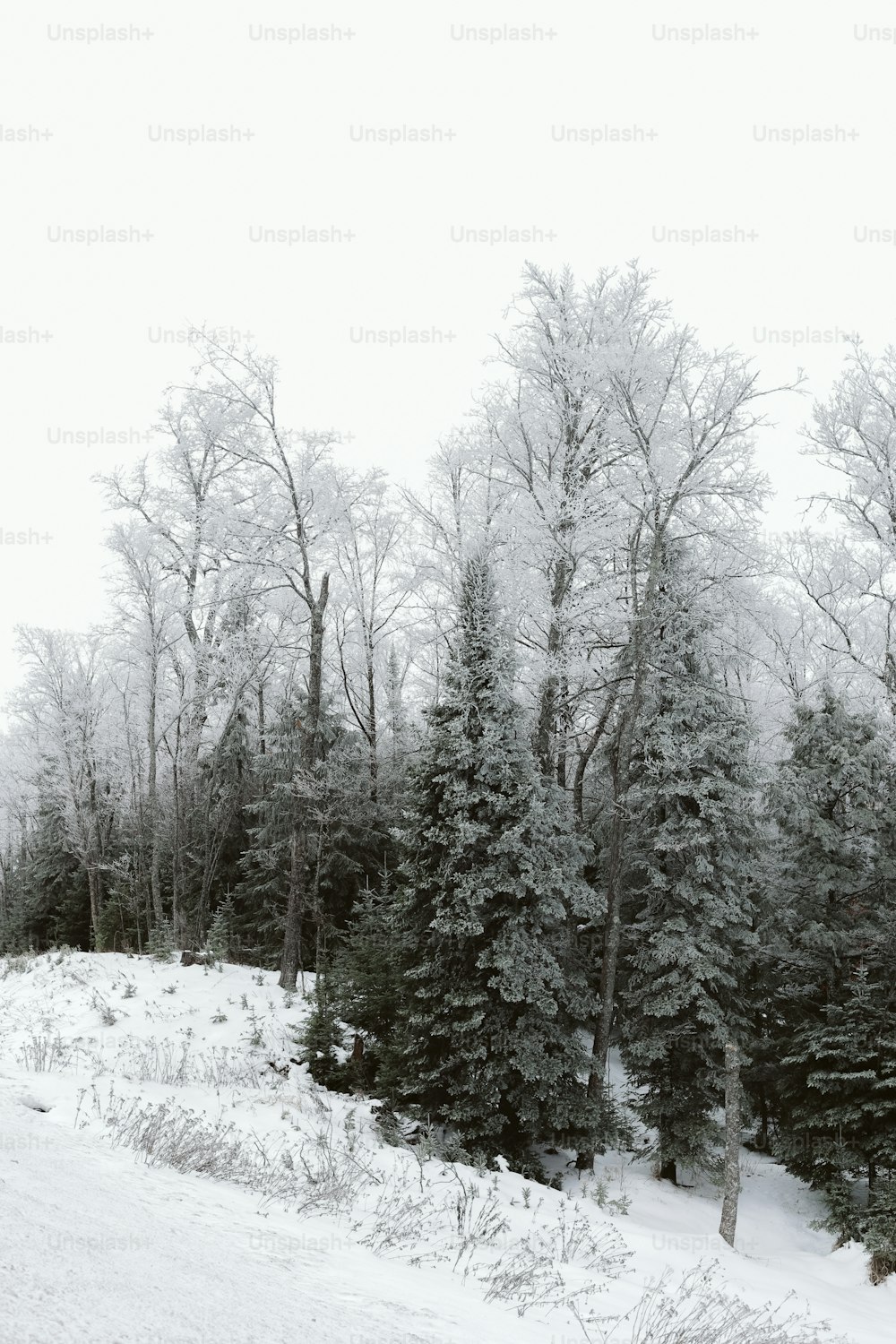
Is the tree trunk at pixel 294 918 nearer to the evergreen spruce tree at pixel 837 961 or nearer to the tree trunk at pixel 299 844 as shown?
the tree trunk at pixel 299 844

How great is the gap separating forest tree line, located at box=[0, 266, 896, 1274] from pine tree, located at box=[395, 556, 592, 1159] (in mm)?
57

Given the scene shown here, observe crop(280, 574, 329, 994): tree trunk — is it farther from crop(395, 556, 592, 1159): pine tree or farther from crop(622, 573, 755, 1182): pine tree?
crop(622, 573, 755, 1182): pine tree

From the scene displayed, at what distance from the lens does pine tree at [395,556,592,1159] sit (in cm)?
1338

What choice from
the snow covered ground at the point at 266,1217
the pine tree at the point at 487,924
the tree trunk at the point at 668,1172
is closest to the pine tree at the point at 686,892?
the tree trunk at the point at 668,1172

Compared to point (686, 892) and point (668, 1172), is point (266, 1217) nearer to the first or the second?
point (686, 892)

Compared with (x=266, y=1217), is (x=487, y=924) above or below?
above

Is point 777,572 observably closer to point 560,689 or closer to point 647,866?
point 560,689

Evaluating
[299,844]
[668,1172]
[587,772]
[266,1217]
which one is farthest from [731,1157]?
[587,772]

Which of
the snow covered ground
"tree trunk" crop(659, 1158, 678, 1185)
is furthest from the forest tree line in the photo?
the snow covered ground

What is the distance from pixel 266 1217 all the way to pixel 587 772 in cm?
1954

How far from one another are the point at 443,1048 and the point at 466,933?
2.04 m

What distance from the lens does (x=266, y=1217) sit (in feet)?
20.2

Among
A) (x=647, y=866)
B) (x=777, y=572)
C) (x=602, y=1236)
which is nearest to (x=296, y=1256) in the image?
(x=602, y=1236)

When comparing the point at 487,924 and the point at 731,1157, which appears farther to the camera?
the point at 487,924
